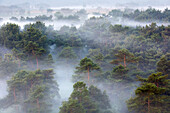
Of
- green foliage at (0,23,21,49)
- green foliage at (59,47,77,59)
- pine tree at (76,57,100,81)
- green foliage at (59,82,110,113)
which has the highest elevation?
green foliage at (0,23,21,49)

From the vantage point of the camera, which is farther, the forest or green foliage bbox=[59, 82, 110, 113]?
the forest

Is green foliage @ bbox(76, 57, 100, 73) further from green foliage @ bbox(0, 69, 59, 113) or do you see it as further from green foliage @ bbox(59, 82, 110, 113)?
green foliage @ bbox(0, 69, 59, 113)

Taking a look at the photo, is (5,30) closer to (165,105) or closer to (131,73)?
(131,73)

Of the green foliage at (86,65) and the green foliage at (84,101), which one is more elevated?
the green foliage at (86,65)

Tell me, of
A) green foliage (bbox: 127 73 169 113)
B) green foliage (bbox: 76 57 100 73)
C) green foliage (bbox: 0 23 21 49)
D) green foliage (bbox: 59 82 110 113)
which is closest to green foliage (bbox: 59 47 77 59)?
green foliage (bbox: 0 23 21 49)

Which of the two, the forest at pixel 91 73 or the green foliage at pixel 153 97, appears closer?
the green foliage at pixel 153 97

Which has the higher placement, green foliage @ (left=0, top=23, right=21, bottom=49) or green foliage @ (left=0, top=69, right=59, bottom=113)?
green foliage @ (left=0, top=23, right=21, bottom=49)

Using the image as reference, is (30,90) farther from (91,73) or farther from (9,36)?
(9,36)

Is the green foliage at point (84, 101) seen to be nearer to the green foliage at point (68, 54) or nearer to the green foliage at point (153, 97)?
the green foliage at point (153, 97)

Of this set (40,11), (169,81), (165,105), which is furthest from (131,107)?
(40,11)

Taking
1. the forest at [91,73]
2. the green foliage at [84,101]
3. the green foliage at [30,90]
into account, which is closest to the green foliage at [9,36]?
the forest at [91,73]

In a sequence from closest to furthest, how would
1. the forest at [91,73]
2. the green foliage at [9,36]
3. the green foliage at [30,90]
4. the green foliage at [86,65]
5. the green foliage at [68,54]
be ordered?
the forest at [91,73], the green foliage at [30,90], the green foliage at [86,65], the green foliage at [68,54], the green foliage at [9,36]
